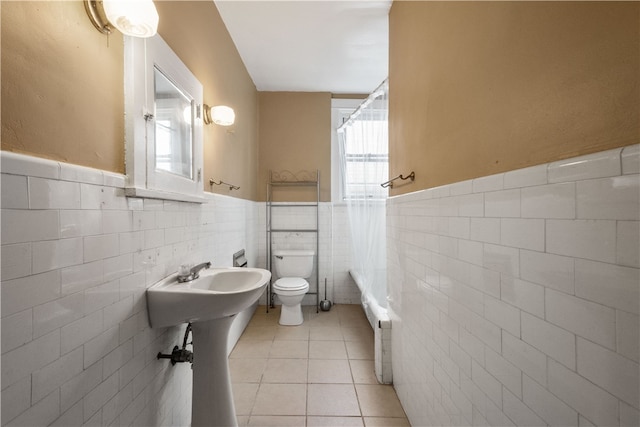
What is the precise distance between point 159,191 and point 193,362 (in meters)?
0.84

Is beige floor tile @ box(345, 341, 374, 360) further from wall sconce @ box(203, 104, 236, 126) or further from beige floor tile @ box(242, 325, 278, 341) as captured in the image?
wall sconce @ box(203, 104, 236, 126)

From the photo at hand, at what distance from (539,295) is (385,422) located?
1317 millimetres

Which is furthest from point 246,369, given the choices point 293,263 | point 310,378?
point 293,263

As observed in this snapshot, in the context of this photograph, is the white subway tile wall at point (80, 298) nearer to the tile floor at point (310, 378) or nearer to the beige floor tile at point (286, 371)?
the tile floor at point (310, 378)

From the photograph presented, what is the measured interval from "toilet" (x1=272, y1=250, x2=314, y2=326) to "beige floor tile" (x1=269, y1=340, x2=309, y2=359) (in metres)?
0.36

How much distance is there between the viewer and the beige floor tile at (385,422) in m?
1.47

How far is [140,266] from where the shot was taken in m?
1.06

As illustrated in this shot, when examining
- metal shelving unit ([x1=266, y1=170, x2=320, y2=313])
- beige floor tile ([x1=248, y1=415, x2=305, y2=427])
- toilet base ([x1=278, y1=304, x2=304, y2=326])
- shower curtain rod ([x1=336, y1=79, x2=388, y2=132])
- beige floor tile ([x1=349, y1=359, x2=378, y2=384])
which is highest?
shower curtain rod ([x1=336, y1=79, x2=388, y2=132])

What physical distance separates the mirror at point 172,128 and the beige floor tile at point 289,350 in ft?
5.13

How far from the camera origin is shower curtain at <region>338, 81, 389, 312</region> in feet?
7.33

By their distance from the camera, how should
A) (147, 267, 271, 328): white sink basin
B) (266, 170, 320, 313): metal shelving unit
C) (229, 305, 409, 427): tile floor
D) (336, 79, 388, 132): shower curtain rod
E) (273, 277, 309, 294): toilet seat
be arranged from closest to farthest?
(147, 267, 271, 328): white sink basin, (229, 305, 409, 427): tile floor, (336, 79, 388, 132): shower curtain rod, (273, 277, 309, 294): toilet seat, (266, 170, 320, 313): metal shelving unit

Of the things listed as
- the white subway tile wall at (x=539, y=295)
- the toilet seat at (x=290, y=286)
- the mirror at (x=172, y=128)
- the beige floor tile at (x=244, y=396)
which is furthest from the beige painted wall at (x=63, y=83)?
the toilet seat at (x=290, y=286)

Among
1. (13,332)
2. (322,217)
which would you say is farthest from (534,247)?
(322,217)

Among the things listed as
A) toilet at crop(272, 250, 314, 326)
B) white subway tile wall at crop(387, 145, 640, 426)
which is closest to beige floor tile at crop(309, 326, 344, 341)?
toilet at crop(272, 250, 314, 326)
